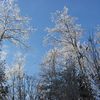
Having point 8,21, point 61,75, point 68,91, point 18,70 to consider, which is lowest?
point 68,91

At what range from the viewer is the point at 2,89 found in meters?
24.5

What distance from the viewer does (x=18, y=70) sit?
34.5 m

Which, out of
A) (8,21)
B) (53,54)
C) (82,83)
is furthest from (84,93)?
(8,21)

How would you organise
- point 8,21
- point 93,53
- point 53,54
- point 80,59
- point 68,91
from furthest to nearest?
point 53,54, point 80,59, point 8,21, point 68,91, point 93,53

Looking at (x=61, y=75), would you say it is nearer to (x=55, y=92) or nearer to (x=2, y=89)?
(x=55, y=92)

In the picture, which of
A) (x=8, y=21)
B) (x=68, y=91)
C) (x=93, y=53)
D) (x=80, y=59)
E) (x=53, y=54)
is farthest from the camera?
(x=53, y=54)

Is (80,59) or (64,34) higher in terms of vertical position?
(64,34)

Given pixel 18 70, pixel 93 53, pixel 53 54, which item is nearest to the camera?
pixel 93 53

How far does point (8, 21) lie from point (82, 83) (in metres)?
8.00

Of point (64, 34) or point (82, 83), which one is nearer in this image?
point (82, 83)

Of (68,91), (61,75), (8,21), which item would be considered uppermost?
(8,21)

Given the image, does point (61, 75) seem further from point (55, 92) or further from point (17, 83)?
point (17, 83)

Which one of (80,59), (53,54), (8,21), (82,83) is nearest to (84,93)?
(82,83)

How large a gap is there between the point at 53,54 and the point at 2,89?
28.1ft
